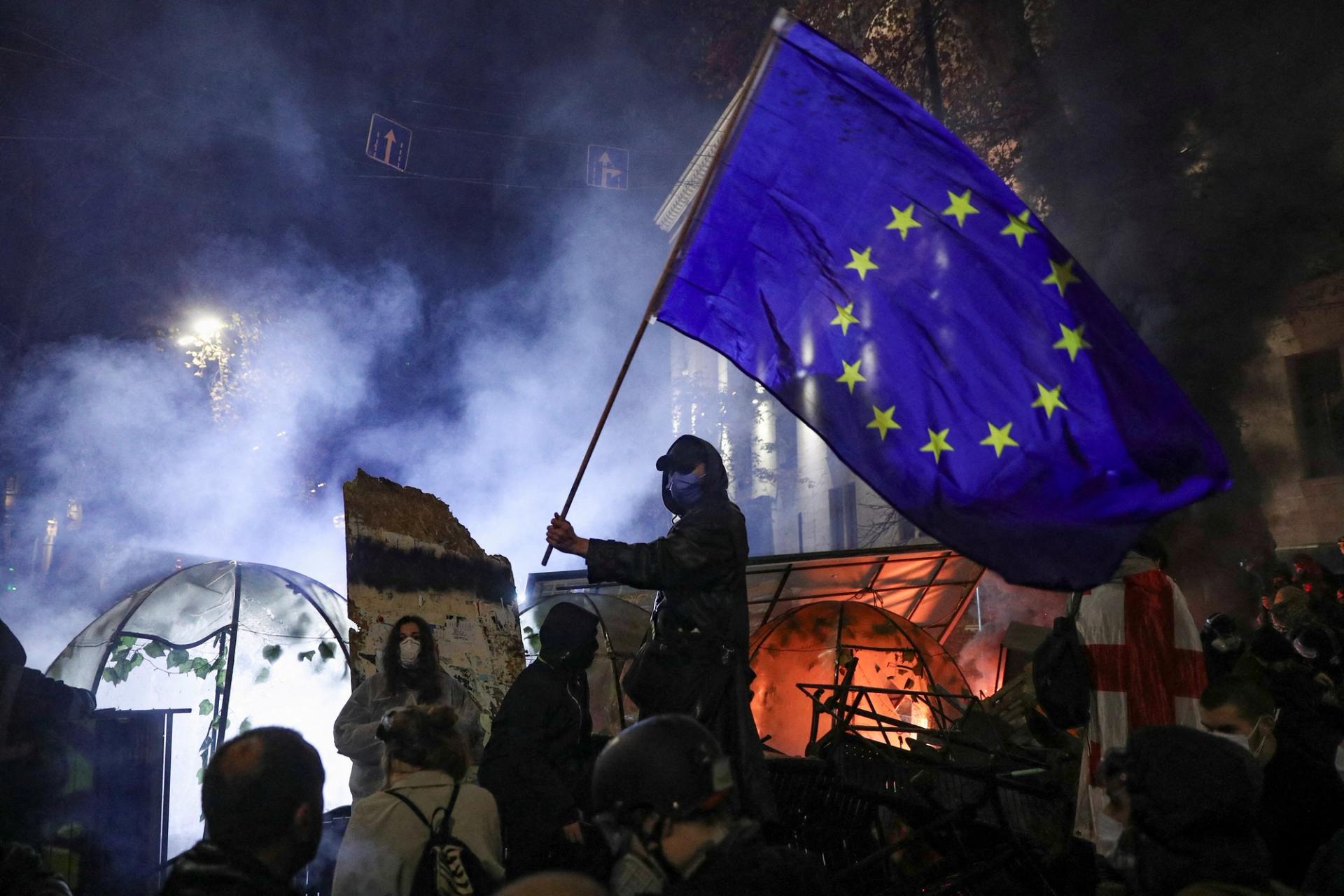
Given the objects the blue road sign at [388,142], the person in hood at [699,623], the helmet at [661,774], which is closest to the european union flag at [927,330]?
the person in hood at [699,623]

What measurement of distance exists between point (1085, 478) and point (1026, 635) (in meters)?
7.69

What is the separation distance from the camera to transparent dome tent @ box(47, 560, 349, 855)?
7.61 metres

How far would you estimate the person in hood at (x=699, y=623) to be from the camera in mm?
4164

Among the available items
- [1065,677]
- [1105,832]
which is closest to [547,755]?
[1065,677]

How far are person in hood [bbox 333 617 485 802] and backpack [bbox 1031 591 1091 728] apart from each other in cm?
303

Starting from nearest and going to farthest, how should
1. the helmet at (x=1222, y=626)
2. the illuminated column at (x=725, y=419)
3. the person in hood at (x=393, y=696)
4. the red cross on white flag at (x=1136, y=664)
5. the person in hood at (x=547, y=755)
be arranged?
the person in hood at (x=547, y=755), the red cross on white flag at (x=1136, y=664), the person in hood at (x=393, y=696), the helmet at (x=1222, y=626), the illuminated column at (x=725, y=419)

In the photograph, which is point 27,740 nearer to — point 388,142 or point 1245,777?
point 1245,777

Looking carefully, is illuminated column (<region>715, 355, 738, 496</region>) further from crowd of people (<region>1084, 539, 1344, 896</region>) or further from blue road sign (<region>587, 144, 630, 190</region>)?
crowd of people (<region>1084, 539, 1344, 896</region>)

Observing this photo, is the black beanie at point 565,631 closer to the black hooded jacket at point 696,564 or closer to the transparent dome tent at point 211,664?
the black hooded jacket at point 696,564

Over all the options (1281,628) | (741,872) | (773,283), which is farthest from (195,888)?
(1281,628)

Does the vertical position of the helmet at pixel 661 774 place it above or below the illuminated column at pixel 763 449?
below

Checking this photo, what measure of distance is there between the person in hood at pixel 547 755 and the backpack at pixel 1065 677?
2.24 metres

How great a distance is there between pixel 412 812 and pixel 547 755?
1174 millimetres

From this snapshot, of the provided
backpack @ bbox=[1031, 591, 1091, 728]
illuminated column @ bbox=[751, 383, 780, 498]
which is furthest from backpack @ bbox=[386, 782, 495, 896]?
illuminated column @ bbox=[751, 383, 780, 498]
